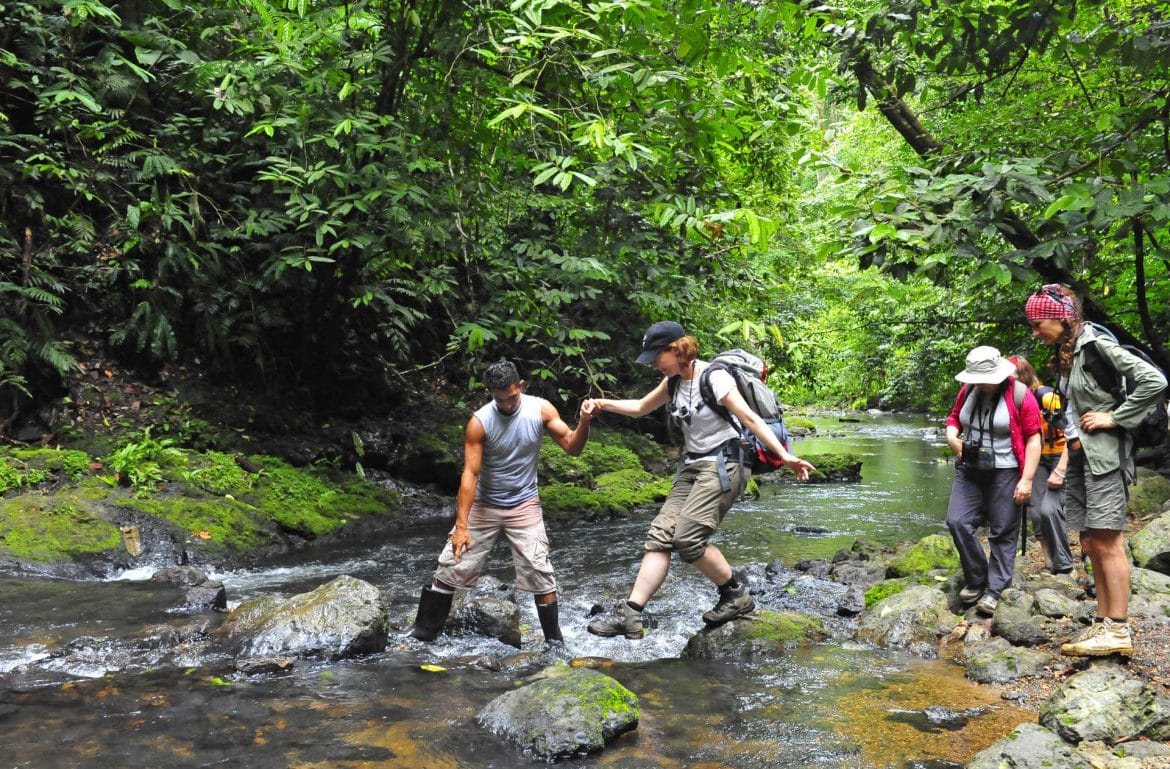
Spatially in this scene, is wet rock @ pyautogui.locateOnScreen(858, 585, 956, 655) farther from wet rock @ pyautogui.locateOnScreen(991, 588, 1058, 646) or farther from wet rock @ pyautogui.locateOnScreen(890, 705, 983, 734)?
wet rock @ pyautogui.locateOnScreen(890, 705, 983, 734)

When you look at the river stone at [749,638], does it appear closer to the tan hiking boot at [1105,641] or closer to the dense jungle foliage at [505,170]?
the tan hiking boot at [1105,641]

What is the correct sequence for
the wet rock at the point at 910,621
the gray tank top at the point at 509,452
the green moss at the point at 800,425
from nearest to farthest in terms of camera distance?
the gray tank top at the point at 509,452 → the wet rock at the point at 910,621 → the green moss at the point at 800,425

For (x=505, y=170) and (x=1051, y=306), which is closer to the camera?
(x=1051, y=306)

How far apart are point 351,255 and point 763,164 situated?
19.2 feet

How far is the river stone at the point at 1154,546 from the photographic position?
24.3 ft

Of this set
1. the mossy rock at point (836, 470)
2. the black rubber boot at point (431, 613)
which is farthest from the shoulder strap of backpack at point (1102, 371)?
the mossy rock at point (836, 470)

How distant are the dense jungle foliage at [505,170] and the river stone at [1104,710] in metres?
2.42

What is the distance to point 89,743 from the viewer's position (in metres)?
4.55

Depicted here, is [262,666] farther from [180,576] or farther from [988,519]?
[988,519]

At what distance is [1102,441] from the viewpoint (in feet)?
17.1

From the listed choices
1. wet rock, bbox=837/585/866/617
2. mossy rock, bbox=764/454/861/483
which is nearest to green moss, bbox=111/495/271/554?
wet rock, bbox=837/585/866/617

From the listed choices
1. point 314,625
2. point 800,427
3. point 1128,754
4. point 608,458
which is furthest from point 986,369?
point 800,427

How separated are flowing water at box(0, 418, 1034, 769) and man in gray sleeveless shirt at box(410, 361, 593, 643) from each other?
23.0 inches

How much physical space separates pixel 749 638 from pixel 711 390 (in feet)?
6.48
